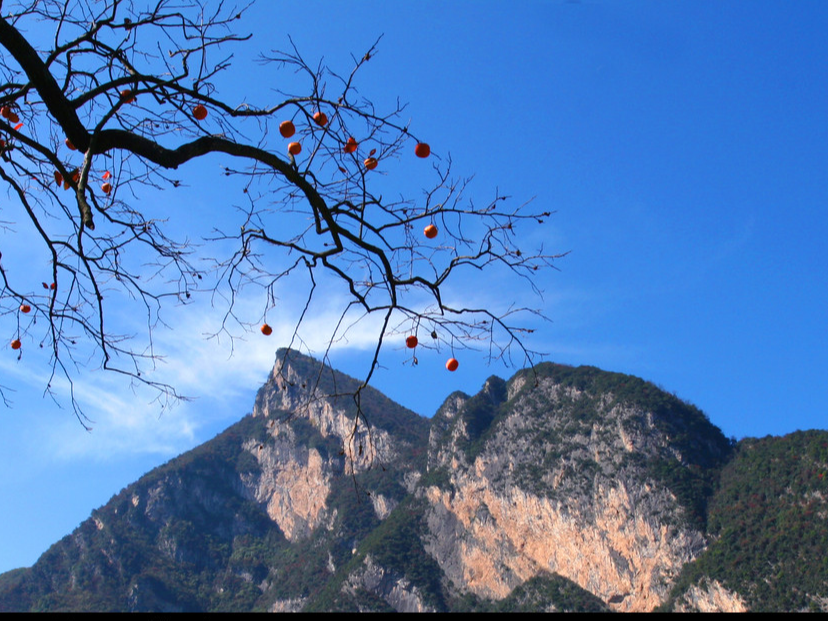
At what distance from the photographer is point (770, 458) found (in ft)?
190

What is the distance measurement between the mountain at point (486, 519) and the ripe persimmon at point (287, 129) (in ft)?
84.5

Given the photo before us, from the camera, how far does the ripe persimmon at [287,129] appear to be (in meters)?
2.99

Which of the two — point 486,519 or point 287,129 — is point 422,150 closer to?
point 287,129

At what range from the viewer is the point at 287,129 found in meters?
Answer: 3.01

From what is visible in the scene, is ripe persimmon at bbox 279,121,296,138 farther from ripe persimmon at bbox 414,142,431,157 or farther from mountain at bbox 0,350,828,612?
mountain at bbox 0,350,828,612

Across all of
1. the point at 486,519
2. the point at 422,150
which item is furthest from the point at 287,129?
the point at 486,519

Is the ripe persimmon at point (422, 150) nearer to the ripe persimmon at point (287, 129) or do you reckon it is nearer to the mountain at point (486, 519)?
the ripe persimmon at point (287, 129)

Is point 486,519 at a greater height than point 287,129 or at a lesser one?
greater

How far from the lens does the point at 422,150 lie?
3.21 m

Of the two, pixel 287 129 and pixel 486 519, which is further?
pixel 486 519

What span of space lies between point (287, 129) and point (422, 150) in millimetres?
666

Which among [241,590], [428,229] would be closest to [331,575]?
[241,590]

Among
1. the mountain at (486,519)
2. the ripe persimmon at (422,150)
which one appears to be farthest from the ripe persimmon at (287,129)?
the mountain at (486,519)
